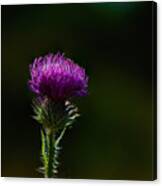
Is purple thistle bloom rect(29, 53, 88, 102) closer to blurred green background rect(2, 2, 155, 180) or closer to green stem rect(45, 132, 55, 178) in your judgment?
blurred green background rect(2, 2, 155, 180)

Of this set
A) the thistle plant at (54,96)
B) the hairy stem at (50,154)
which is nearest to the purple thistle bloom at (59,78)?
the thistle plant at (54,96)

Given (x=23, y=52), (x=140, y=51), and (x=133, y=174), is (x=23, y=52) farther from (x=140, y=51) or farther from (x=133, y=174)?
(x=133, y=174)

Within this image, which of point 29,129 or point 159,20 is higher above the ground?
point 159,20

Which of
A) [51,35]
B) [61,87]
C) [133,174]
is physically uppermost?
[51,35]

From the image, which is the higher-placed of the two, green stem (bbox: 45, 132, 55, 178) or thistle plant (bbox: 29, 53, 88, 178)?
thistle plant (bbox: 29, 53, 88, 178)

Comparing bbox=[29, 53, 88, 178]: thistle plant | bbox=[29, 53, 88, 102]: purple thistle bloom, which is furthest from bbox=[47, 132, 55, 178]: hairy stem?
bbox=[29, 53, 88, 102]: purple thistle bloom

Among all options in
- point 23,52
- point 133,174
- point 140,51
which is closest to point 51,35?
point 23,52
